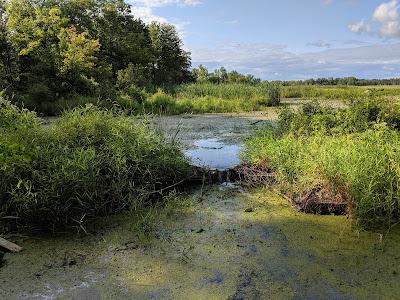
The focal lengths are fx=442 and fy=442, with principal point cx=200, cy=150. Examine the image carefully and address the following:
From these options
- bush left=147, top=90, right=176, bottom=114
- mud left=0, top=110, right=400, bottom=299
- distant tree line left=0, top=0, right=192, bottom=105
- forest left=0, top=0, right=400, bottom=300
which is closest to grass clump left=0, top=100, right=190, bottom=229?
forest left=0, top=0, right=400, bottom=300

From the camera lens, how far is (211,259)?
367 centimetres

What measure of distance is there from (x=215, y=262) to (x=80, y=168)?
174cm

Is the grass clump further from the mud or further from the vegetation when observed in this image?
the vegetation

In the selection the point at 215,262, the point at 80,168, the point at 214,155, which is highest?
the point at 80,168

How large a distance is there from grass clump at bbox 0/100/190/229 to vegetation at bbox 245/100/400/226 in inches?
52.2

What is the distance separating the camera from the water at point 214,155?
6.76 m

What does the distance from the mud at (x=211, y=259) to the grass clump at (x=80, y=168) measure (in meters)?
0.24

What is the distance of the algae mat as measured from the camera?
317 centimetres

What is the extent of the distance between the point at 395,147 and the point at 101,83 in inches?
541

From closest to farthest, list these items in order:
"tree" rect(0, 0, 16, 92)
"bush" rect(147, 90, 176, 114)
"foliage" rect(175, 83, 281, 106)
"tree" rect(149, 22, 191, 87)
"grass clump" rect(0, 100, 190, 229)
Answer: "grass clump" rect(0, 100, 190, 229) → "bush" rect(147, 90, 176, 114) → "tree" rect(0, 0, 16, 92) → "foliage" rect(175, 83, 281, 106) → "tree" rect(149, 22, 191, 87)

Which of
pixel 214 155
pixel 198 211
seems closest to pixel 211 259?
pixel 198 211

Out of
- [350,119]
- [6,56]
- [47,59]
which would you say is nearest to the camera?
[350,119]

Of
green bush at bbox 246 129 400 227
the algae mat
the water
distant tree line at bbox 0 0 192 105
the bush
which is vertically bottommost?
the algae mat

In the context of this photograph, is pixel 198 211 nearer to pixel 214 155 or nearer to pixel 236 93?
pixel 214 155
